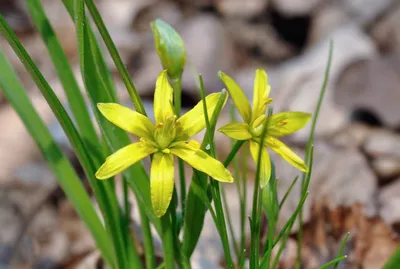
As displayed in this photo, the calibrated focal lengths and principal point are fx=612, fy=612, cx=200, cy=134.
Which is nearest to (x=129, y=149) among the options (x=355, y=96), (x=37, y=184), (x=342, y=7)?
(x=37, y=184)

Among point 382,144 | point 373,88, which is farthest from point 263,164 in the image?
point 373,88

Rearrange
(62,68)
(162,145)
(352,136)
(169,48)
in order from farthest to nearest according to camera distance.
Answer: (352,136)
(62,68)
(169,48)
(162,145)

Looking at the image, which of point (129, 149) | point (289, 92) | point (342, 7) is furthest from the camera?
point (342, 7)

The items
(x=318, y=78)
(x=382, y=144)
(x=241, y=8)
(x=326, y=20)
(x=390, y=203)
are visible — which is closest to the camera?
(x=390, y=203)

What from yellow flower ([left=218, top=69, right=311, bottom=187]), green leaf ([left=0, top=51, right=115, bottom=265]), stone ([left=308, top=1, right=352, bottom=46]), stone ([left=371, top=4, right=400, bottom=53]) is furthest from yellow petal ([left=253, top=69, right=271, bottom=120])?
stone ([left=308, top=1, right=352, bottom=46])

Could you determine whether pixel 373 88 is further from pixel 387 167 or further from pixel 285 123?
pixel 285 123

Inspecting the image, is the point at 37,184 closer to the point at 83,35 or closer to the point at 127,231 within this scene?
the point at 127,231
